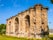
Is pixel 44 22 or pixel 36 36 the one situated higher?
pixel 44 22

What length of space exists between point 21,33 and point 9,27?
9.52m

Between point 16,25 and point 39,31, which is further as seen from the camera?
point 16,25

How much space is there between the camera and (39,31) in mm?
22953

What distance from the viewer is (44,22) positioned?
24.4 meters

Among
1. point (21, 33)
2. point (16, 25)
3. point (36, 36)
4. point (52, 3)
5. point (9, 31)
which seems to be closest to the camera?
point (52, 3)

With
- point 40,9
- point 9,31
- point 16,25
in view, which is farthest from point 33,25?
point 9,31

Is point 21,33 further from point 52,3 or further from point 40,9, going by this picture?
point 52,3

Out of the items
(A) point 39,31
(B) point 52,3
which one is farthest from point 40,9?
(B) point 52,3

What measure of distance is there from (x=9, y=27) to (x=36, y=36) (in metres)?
14.8

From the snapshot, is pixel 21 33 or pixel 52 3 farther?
pixel 21 33

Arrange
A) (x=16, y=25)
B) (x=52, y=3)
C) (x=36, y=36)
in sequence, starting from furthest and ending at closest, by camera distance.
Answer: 1. (x=16, y=25)
2. (x=36, y=36)
3. (x=52, y=3)

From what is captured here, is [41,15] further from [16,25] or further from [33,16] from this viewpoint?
[16,25]

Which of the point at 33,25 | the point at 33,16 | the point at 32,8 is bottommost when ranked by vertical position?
the point at 33,25

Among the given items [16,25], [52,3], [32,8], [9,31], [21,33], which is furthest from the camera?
[9,31]
